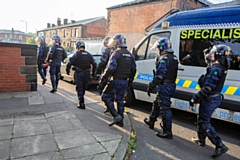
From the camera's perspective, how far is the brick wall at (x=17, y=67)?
17.5ft

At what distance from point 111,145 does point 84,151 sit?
47 centimetres

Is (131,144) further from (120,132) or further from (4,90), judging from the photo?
(4,90)

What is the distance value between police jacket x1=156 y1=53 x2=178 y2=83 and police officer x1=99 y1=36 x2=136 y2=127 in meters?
0.68

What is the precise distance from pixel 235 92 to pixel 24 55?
18.0 feet

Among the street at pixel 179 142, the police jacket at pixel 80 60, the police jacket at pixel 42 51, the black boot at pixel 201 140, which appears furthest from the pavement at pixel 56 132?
the police jacket at pixel 42 51

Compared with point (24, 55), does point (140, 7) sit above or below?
above

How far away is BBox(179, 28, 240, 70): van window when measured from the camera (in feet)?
11.9

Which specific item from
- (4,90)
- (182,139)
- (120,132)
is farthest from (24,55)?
(182,139)

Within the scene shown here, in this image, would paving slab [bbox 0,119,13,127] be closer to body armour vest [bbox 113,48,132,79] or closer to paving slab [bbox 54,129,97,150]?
paving slab [bbox 54,129,97,150]

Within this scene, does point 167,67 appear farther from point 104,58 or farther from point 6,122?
point 6,122

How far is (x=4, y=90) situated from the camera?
5.48 metres

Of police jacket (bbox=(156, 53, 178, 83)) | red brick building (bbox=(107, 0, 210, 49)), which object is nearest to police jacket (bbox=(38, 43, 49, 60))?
police jacket (bbox=(156, 53, 178, 83))

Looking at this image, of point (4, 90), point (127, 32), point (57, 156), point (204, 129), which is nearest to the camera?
point (57, 156)

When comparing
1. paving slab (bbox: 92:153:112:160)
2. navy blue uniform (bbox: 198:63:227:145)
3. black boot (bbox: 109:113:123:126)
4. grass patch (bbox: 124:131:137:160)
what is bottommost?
grass patch (bbox: 124:131:137:160)
